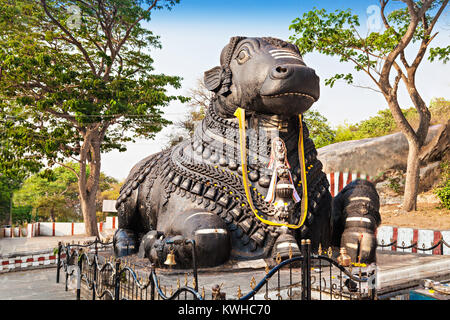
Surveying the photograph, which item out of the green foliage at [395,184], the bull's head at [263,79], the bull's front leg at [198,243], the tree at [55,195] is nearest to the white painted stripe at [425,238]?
the bull's head at [263,79]

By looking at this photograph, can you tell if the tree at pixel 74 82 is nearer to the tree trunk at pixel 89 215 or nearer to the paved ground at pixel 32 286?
the tree trunk at pixel 89 215

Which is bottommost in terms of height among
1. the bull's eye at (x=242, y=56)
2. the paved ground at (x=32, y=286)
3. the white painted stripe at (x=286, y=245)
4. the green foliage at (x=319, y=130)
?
the paved ground at (x=32, y=286)

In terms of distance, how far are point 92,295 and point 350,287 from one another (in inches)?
142

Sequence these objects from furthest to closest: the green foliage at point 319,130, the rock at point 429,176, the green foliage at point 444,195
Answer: the green foliage at point 319,130 → the rock at point 429,176 → the green foliage at point 444,195

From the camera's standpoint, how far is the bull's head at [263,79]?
179 inches

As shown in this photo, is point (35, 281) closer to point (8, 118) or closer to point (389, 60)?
point (8, 118)

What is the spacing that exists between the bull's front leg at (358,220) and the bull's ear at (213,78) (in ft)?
7.61

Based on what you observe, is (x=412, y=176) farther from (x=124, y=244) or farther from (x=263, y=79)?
(x=124, y=244)

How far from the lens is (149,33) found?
18750 mm

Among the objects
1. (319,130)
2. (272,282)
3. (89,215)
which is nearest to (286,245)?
(272,282)

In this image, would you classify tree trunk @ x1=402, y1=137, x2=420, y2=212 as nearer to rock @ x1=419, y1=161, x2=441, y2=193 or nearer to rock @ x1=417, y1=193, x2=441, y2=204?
rock @ x1=417, y1=193, x2=441, y2=204

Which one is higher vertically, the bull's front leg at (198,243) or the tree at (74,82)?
the tree at (74,82)

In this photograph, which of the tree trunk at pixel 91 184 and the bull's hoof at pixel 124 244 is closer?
the bull's hoof at pixel 124 244
